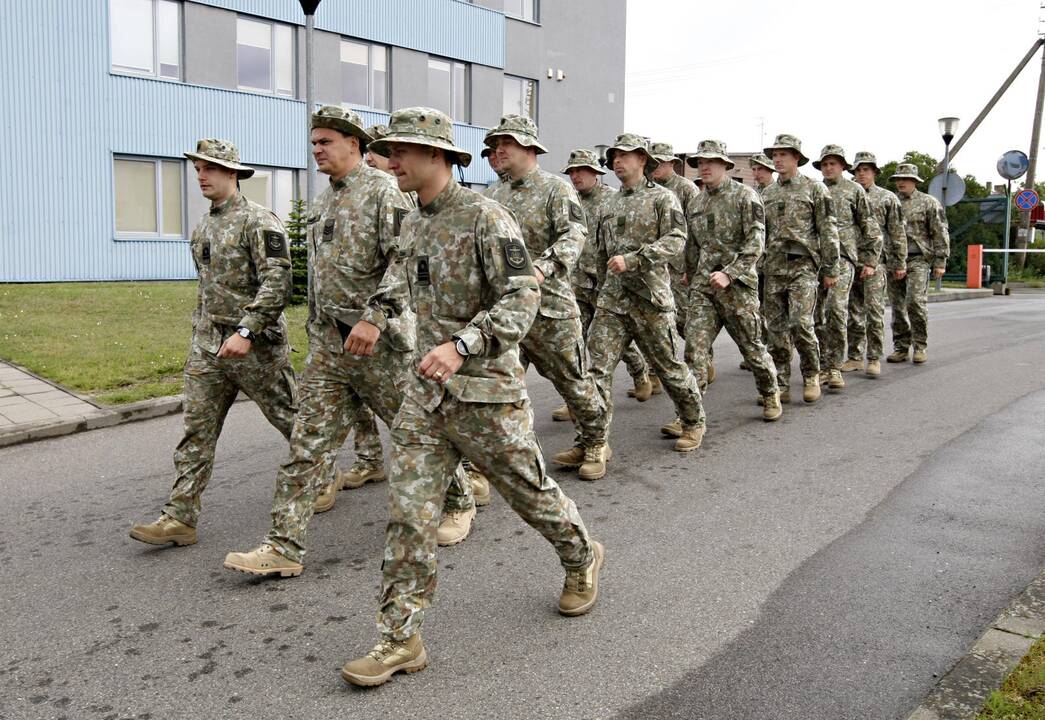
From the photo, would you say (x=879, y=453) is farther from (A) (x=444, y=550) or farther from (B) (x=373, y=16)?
(B) (x=373, y=16)

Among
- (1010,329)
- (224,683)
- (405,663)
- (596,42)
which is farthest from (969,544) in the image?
(596,42)

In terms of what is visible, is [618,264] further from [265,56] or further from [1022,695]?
[265,56]

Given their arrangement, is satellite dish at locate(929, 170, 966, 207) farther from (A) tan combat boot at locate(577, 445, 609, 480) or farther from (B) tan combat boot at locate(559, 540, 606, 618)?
(B) tan combat boot at locate(559, 540, 606, 618)

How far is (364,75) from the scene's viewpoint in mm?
25516

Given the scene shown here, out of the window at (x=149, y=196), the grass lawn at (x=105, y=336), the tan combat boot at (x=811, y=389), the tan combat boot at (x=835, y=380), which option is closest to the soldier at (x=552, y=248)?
the tan combat boot at (x=811, y=389)

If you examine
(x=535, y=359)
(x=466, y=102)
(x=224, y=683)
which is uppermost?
(x=466, y=102)

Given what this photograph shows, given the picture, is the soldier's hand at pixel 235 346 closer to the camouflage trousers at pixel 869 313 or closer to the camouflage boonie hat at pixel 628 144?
the camouflage boonie hat at pixel 628 144

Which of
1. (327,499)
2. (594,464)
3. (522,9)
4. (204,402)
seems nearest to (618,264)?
(594,464)

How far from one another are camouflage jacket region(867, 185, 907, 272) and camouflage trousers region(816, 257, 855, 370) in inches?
64.8

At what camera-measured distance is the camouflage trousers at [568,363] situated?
613cm

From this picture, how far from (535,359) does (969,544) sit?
2.71 meters

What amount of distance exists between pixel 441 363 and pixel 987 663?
7.61ft

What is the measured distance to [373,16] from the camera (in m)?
25.2

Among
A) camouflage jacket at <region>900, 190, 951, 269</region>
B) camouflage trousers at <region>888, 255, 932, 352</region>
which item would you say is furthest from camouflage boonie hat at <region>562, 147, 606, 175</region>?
camouflage trousers at <region>888, 255, 932, 352</region>
